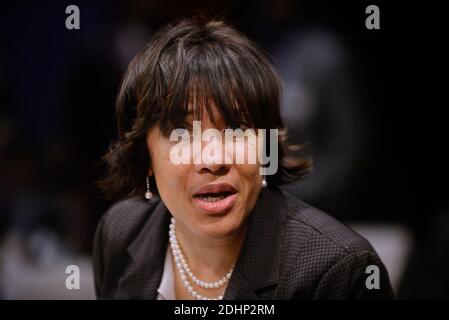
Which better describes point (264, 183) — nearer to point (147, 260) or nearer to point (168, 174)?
point (168, 174)

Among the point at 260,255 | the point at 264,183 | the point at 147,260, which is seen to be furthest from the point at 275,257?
the point at 147,260

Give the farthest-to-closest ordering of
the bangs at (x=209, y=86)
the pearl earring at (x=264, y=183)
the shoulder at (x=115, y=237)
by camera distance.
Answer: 1. the shoulder at (x=115, y=237)
2. the pearl earring at (x=264, y=183)
3. the bangs at (x=209, y=86)

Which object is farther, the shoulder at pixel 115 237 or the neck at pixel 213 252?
the shoulder at pixel 115 237

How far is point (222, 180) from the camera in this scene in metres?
0.99

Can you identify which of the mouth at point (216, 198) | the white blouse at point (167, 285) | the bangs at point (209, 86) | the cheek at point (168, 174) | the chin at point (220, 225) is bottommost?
the white blouse at point (167, 285)

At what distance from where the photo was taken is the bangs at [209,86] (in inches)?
38.3

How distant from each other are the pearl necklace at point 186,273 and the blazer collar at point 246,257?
0.02m

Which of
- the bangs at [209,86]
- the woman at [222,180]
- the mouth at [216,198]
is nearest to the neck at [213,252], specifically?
the woman at [222,180]

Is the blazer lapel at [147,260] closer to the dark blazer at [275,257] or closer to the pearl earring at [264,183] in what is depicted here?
the dark blazer at [275,257]

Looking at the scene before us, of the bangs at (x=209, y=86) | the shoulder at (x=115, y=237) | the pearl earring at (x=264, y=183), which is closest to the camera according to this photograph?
the bangs at (x=209, y=86)

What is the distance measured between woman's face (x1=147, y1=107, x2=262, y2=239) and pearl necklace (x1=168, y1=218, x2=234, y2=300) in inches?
4.4

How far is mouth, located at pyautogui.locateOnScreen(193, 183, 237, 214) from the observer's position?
3.26ft

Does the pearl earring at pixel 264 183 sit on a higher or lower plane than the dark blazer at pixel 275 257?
higher

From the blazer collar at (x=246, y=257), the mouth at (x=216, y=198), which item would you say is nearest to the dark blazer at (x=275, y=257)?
the blazer collar at (x=246, y=257)
